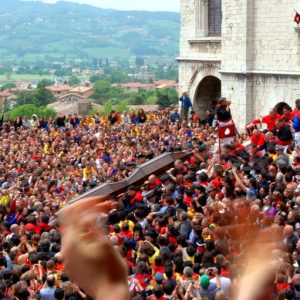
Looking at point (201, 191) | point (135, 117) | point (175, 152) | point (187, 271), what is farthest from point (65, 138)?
point (187, 271)

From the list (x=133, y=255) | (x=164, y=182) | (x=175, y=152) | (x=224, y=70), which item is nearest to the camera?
(x=133, y=255)

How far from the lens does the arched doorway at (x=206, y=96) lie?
36.2 metres

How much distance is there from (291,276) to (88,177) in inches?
529

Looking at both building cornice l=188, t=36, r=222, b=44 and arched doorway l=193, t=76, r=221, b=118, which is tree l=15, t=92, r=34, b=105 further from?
building cornice l=188, t=36, r=222, b=44

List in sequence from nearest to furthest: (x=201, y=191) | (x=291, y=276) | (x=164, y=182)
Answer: (x=291, y=276)
(x=201, y=191)
(x=164, y=182)

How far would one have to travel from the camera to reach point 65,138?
30391 millimetres

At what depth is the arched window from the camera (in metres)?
34.7

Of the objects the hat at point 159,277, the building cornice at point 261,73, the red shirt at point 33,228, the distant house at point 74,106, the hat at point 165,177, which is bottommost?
the distant house at point 74,106

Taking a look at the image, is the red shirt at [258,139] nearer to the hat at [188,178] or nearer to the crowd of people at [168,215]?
the crowd of people at [168,215]

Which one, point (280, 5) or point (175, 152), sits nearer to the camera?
point (175, 152)

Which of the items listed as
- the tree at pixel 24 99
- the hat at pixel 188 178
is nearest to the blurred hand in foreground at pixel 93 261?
the hat at pixel 188 178

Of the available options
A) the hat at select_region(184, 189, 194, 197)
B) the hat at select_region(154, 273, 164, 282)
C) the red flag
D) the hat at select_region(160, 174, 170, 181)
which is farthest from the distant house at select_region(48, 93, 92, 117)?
the hat at select_region(154, 273, 164, 282)

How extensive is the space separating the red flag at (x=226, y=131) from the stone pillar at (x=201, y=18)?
51.3 feet

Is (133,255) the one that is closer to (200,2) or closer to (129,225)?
(129,225)
